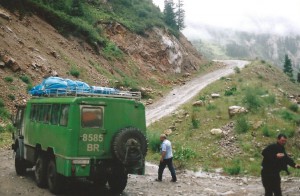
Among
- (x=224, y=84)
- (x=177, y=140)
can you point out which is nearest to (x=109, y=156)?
(x=177, y=140)

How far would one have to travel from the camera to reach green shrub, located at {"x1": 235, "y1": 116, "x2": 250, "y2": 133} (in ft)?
65.4

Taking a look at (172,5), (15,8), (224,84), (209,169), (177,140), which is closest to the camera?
(209,169)

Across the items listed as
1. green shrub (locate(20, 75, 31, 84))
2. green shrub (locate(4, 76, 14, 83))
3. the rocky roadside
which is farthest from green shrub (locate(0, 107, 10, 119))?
the rocky roadside

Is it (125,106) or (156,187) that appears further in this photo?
(156,187)

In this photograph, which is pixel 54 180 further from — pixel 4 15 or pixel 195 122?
pixel 4 15

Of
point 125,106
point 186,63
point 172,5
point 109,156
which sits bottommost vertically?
point 109,156

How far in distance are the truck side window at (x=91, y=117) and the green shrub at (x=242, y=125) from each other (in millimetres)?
11415

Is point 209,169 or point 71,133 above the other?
point 71,133

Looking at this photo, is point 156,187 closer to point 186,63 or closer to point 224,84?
point 224,84

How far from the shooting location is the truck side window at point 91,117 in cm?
1033

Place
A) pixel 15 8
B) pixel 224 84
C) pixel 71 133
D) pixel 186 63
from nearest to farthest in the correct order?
pixel 71 133, pixel 15 8, pixel 224 84, pixel 186 63

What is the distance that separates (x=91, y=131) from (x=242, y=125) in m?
11.9

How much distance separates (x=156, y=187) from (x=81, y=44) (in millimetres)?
27516

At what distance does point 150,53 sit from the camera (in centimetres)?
4856
